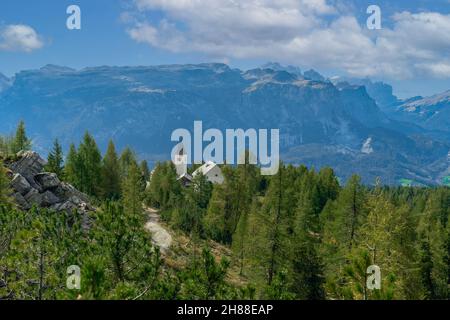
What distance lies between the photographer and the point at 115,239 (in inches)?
717

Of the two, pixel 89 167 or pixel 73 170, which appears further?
pixel 89 167

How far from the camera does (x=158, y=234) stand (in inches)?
2130

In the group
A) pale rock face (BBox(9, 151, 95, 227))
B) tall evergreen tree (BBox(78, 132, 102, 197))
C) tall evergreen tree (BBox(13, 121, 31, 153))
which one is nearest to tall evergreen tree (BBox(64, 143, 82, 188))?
tall evergreen tree (BBox(78, 132, 102, 197))

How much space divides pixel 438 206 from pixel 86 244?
93702 mm

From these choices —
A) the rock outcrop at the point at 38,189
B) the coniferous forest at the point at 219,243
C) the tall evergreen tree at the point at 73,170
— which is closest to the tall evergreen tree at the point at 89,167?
the coniferous forest at the point at 219,243

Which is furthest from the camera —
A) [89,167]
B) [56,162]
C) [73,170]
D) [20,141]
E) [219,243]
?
[20,141]

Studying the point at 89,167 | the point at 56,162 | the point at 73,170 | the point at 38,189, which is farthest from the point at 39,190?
the point at 89,167

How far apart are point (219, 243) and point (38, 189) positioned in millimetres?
24836

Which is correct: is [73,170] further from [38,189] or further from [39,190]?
[38,189]

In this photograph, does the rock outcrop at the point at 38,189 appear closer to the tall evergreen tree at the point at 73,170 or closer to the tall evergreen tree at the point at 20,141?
the tall evergreen tree at the point at 73,170

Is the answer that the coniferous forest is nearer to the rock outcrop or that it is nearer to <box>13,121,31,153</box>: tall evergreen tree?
<box>13,121,31,153</box>: tall evergreen tree
